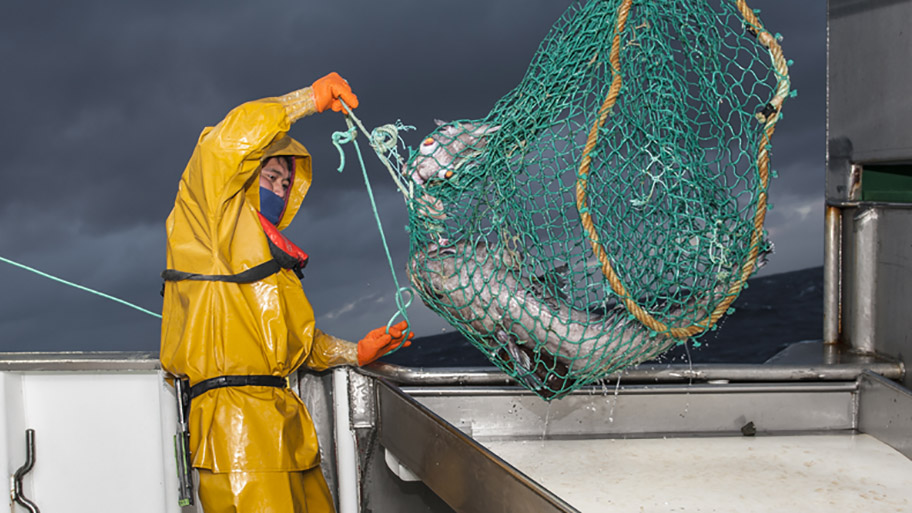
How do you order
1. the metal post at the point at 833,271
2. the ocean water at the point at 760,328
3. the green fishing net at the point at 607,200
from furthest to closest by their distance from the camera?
the ocean water at the point at 760,328 < the metal post at the point at 833,271 < the green fishing net at the point at 607,200

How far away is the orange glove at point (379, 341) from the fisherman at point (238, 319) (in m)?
0.25

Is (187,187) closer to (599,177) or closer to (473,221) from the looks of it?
(473,221)

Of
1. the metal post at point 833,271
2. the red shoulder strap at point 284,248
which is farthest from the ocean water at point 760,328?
the red shoulder strap at point 284,248

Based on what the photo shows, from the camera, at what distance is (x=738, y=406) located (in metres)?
3.14

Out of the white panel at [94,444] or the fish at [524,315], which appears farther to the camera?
the white panel at [94,444]

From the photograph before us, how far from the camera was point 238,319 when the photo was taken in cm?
278

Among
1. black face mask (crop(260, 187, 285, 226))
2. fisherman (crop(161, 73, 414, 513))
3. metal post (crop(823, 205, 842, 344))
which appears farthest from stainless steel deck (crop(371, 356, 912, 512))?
metal post (crop(823, 205, 842, 344))

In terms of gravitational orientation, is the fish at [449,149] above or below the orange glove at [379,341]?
above

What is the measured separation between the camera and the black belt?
2785 millimetres

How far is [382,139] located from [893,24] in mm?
2643

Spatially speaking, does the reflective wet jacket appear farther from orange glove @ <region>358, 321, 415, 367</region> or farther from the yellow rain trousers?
orange glove @ <region>358, 321, 415, 367</region>

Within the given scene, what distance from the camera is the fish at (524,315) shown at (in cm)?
243

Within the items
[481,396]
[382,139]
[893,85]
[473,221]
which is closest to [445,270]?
[473,221]

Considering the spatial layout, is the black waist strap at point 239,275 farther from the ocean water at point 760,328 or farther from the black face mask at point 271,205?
the ocean water at point 760,328
